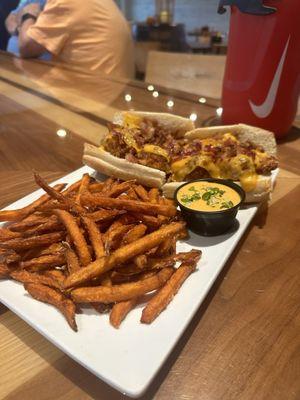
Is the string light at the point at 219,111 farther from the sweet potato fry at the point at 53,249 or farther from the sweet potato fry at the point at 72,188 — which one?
the sweet potato fry at the point at 53,249

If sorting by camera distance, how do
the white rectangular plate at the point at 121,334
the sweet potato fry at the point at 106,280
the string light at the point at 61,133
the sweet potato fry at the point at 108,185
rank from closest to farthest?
the white rectangular plate at the point at 121,334 → the sweet potato fry at the point at 106,280 → the sweet potato fry at the point at 108,185 → the string light at the point at 61,133

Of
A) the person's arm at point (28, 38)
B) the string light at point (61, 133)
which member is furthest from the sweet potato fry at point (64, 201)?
the person's arm at point (28, 38)

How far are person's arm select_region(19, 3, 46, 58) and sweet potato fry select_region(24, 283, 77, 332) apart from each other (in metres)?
4.29

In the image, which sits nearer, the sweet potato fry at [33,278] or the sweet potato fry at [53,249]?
the sweet potato fry at [33,278]

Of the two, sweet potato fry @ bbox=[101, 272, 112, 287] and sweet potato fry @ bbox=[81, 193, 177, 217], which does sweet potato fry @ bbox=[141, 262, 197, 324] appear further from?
sweet potato fry @ bbox=[81, 193, 177, 217]

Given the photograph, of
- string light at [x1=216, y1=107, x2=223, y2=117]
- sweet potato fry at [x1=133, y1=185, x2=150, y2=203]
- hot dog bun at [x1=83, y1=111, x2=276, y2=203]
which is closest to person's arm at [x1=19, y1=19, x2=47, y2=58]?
string light at [x1=216, y1=107, x2=223, y2=117]

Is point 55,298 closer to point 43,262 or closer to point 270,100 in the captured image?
point 43,262

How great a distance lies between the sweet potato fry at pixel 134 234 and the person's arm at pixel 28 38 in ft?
13.5

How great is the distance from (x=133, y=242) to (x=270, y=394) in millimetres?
657

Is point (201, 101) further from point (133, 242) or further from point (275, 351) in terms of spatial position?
point (275, 351)

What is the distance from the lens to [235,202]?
178 centimetres

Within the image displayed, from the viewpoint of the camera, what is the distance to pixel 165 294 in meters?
1.33

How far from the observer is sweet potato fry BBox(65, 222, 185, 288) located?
1311 millimetres

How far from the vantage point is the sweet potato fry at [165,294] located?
4.17ft
